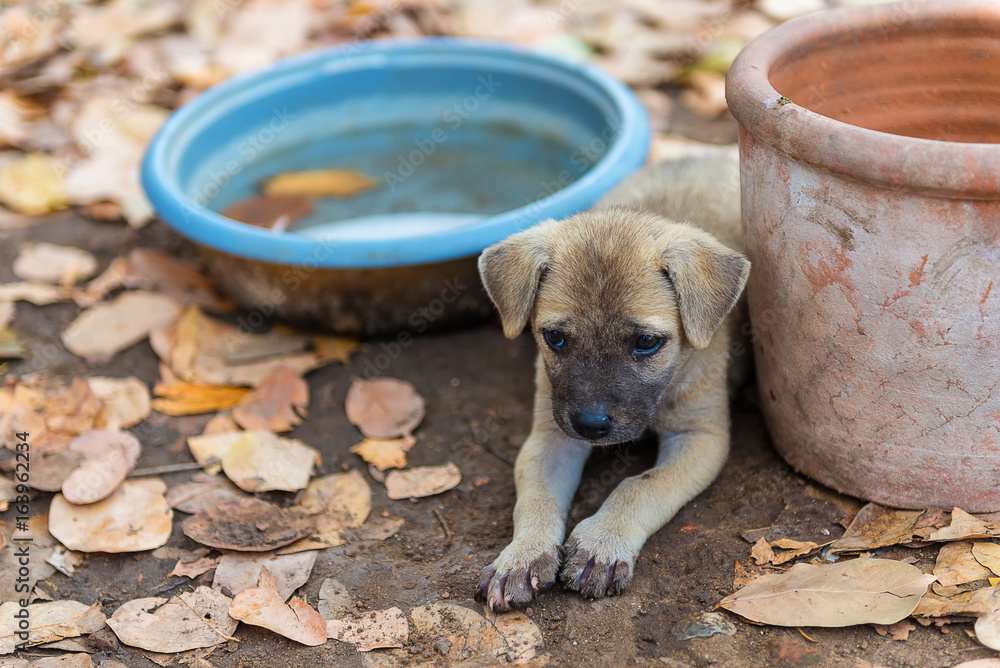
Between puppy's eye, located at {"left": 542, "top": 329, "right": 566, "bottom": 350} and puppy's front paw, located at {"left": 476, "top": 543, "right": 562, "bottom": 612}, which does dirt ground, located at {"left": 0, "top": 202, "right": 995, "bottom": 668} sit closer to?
puppy's front paw, located at {"left": 476, "top": 543, "right": 562, "bottom": 612}

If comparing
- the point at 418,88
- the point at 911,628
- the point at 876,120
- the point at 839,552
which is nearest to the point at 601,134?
the point at 418,88

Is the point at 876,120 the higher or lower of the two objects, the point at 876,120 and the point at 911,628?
the higher

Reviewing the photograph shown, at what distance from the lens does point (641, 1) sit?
761 cm

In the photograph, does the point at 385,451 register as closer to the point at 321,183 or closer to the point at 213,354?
the point at 213,354

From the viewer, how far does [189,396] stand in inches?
177

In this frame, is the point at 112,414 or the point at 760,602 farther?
the point at 112,414

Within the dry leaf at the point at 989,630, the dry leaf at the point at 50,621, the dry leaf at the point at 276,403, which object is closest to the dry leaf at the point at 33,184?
the dry leaf at the point at 276,403

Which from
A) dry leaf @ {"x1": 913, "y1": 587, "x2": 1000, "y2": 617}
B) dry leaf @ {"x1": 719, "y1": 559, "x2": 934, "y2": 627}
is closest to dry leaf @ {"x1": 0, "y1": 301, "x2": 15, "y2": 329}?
dry leaf @ {"x1": 719, "y1": 559, "x2": 934, "y2": 627}

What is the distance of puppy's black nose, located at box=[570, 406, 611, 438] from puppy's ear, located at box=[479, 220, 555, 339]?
480 millimetres

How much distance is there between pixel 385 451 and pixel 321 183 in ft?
8.47

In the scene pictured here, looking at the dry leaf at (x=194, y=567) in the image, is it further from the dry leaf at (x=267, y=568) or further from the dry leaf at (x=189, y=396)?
the dry leaf at (x=189, y=396)

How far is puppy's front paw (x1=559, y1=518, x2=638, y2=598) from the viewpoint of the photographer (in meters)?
3.19

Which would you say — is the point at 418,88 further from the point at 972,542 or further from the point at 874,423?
the point at 972,542

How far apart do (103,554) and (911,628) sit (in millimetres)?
Result: 2963
